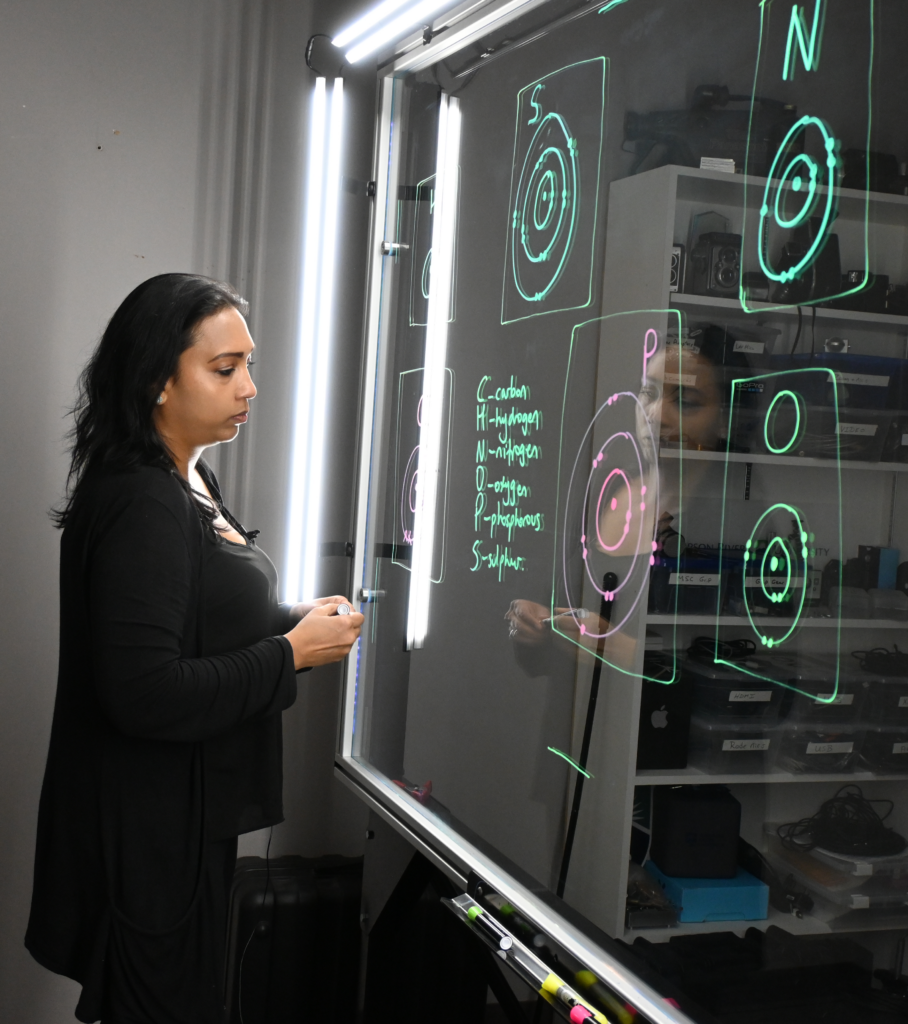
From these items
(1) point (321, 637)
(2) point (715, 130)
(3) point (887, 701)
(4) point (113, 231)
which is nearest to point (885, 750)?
(3) point (887, 701)

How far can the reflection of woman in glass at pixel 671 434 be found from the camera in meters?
0.96

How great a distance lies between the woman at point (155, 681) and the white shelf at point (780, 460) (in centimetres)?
63

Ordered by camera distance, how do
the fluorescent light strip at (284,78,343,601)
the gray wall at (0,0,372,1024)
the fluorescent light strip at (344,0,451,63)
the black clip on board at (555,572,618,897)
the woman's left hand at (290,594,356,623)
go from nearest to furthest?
the black clip on board at (555,572,618,897)
the fluorescent light strip at (344,0,451,63)
the woman's left hand at (290,594,356,623)
the fluorescent light strip at (284,78,343,601)
the gray wall at (0,0,372,1024)

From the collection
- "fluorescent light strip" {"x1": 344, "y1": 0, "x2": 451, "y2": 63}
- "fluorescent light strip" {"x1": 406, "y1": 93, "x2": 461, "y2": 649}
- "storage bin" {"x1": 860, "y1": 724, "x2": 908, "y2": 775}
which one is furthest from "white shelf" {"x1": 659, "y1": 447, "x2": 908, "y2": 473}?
"fluorescent light strip" {"x1": 344, "y1": 0, "x2": 451, "y2": 63}

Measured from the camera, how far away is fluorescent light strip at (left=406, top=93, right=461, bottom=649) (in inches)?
60.4

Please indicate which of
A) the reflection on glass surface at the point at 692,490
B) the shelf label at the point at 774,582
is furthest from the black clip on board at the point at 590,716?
the shelf label at the point at 774,582

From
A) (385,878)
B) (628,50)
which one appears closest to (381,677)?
(385,878)

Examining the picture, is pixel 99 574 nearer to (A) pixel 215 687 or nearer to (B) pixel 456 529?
Answer: (A) pixel 215 687

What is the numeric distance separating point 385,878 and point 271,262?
54.0 inches

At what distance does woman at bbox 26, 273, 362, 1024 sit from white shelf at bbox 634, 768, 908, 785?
0.53 meters

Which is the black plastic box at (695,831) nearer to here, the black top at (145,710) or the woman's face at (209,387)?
the black top at (145,710)

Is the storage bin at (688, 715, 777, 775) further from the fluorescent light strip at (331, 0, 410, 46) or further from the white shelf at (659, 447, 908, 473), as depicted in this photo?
the fluorescent light strip at (331, 0, 410, 46)

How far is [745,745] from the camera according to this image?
0.91m

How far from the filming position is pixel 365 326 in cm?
177
